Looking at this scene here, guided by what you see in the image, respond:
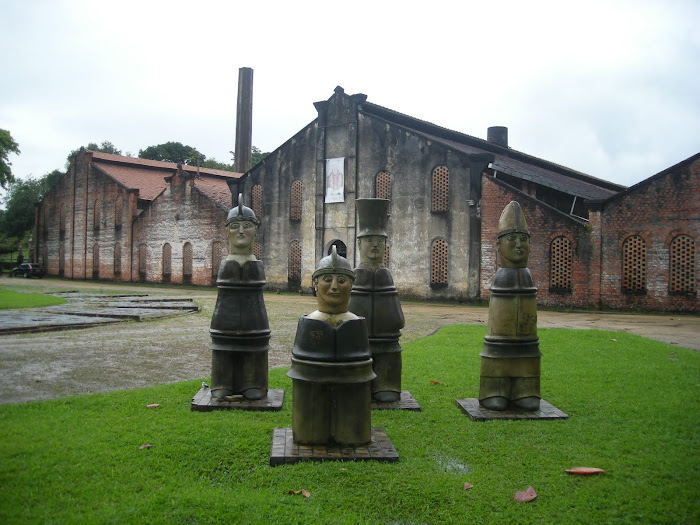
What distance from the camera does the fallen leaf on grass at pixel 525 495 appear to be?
400 cm

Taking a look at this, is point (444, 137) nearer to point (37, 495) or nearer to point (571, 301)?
point (571, 301)

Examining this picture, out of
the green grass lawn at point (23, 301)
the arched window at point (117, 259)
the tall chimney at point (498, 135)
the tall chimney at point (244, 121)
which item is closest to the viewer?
the green grass lawn at point (23, 301)

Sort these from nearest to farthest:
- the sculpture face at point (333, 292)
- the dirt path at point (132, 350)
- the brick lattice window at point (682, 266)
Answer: the sculpture face at point (333, 292)
the dirt path at point (132, 350)
the brick lattice window at point (682, 266)

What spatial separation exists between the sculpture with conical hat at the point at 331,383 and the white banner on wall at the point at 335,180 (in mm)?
22598

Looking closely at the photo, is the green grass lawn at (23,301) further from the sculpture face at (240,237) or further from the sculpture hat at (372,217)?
the sculpture hat at (372,217)

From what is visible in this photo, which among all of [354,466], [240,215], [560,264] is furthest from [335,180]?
[354,466]

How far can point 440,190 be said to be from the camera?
2459 cm

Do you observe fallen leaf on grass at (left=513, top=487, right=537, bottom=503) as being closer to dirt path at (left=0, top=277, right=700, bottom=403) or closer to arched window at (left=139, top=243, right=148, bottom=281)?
dirt path at (left=0, top=277, right=700, bottom=403)

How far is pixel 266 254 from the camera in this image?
30250mm

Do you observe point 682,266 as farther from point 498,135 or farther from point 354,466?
point 354,466

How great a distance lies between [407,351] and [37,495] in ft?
23.1

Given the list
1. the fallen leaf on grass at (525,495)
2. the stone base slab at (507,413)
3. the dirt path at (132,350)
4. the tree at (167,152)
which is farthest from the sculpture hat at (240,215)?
the tree at (167,152)

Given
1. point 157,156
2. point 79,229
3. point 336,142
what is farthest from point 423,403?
point 157,156

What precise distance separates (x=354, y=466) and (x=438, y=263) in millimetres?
20615
